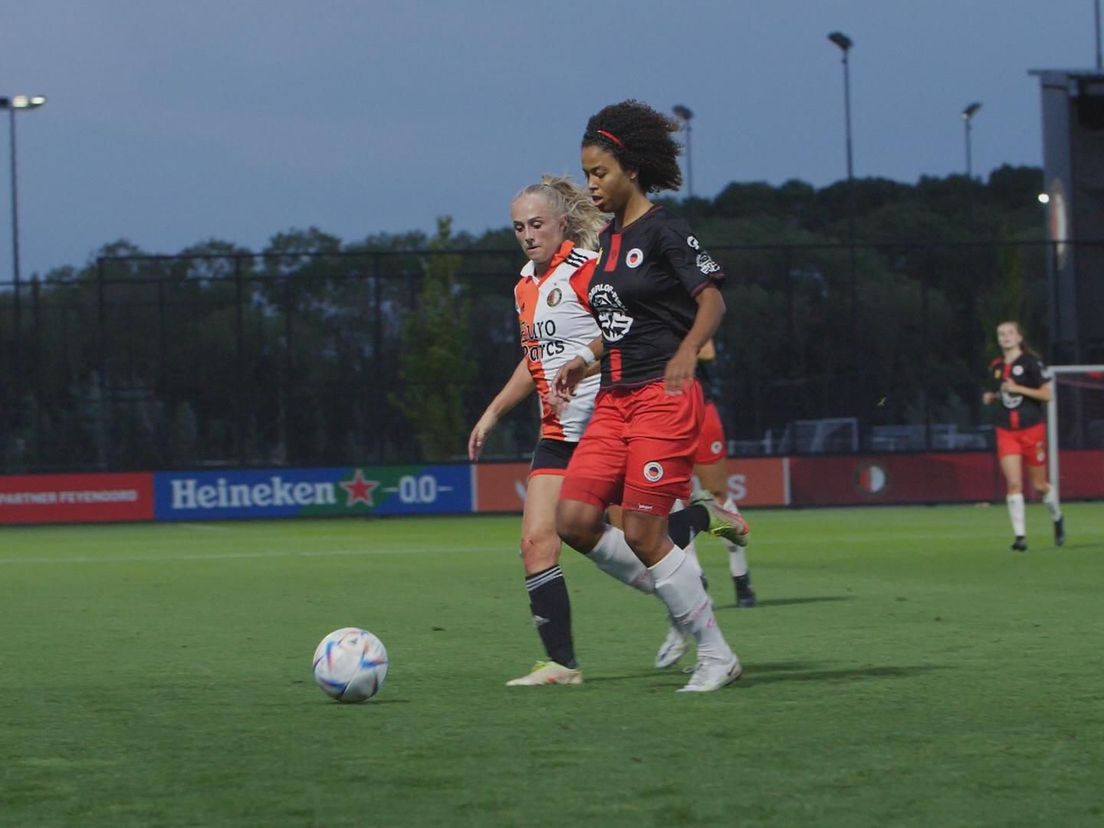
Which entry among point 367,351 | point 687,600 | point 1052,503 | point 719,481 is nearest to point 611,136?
point 687,600

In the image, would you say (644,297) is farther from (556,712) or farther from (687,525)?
(687,525)

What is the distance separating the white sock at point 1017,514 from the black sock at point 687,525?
9.09 metres

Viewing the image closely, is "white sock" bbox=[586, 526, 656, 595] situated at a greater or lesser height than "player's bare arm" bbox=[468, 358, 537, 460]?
lesser

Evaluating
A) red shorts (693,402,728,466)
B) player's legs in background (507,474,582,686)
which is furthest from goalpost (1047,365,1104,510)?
player's legs in background (507,474,582,686)

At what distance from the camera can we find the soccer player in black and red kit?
6672mm

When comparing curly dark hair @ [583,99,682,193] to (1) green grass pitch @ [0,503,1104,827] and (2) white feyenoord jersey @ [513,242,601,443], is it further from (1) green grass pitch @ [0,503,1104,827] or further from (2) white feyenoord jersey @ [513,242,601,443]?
(1) green grass pitch @ [0,503,1104,827]

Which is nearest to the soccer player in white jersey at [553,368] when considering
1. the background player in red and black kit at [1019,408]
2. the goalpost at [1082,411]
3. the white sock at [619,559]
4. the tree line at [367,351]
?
the white sock at [619,559]

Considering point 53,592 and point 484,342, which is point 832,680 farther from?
point 484,342

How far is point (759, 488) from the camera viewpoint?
29953 mm

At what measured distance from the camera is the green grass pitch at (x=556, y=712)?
4547 millimetres

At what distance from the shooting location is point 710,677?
676 cm

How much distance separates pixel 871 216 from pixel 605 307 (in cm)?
7987

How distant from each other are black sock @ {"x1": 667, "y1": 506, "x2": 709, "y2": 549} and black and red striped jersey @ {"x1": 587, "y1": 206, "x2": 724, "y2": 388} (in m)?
1.36

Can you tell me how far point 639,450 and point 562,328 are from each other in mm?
1048
